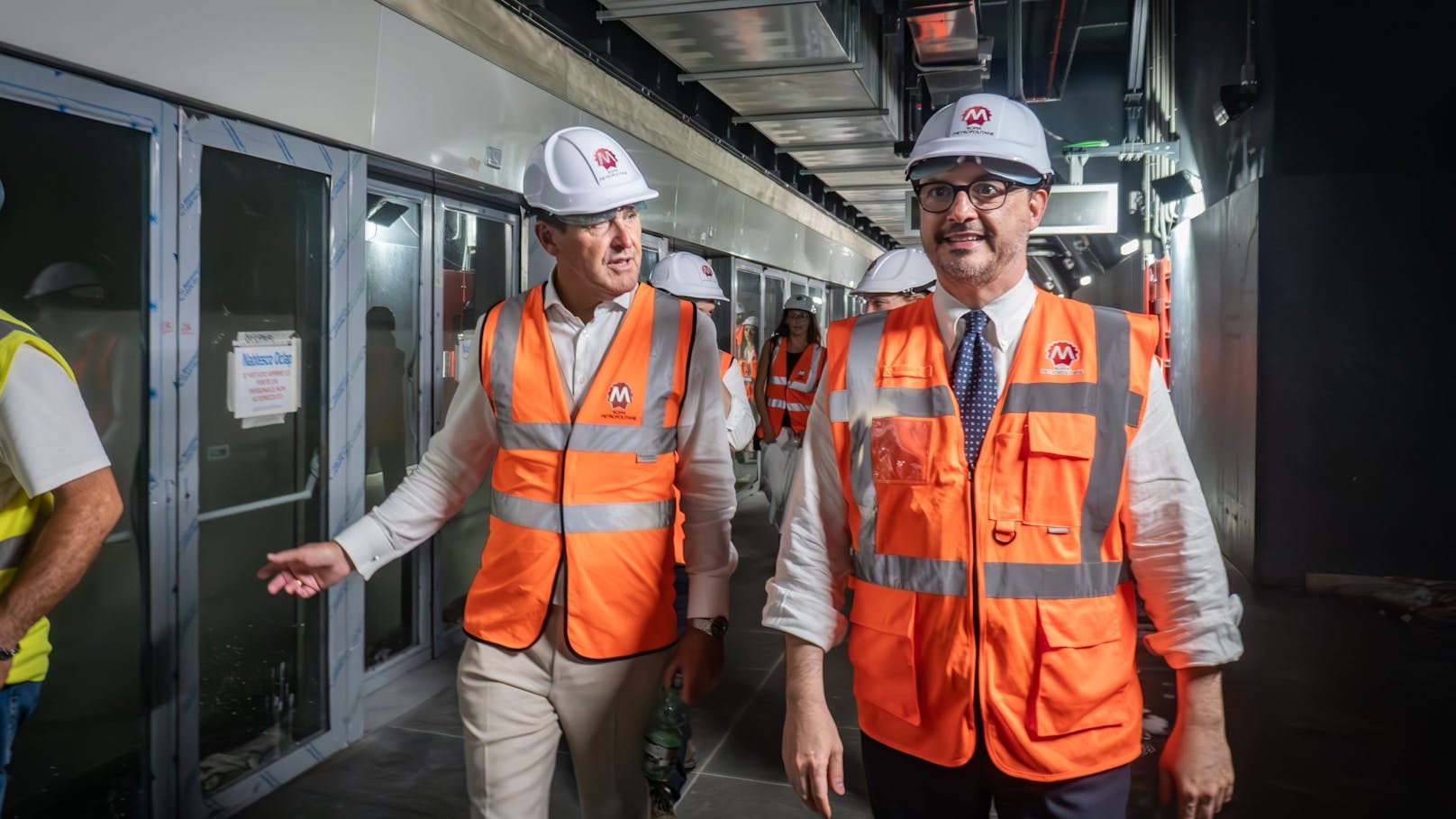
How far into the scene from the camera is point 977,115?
5.81 feet

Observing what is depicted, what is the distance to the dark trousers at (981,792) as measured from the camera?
5.26ft

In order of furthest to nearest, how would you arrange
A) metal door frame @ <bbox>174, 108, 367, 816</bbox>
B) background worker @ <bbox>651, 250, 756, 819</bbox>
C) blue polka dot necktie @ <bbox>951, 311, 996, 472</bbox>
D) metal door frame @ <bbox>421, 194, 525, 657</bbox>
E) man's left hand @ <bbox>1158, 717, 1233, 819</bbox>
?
background worker @ <bbox>651, 250, 756, 819</bbox> < metal door frame @ <bbox>421, 194, 525, 657</bbox> < metal door frame @ <bbox>174, 108, 367, 816</bbox> < blue polka dot necktie @ <bbox>951, 311, 996, 472</bbox> < man's left hand @ <bbox>1158, 717, 1233, 819</bbox>

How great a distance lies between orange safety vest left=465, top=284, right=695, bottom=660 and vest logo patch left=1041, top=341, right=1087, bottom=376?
84 cm

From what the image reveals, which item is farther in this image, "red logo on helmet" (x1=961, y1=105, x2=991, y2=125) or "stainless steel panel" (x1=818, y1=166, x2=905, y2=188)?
"stainless steel panel" (x1=818, y1=166, x2=905, y2=188)

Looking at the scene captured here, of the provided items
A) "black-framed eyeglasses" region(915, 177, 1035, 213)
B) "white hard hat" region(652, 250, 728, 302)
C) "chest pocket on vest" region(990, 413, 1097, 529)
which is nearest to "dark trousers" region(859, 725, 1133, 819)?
"chest pocket on vest" region(990, 413, 1097, 529)

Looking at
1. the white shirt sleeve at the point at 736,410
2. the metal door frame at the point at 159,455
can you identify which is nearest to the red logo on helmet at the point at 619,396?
the metal door frame at the point at 159,455

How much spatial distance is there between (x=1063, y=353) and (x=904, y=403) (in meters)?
0.28

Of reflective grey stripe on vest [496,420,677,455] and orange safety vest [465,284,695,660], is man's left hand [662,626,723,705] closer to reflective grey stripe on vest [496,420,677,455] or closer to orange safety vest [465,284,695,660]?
orange safety vest [465,284,695,660]

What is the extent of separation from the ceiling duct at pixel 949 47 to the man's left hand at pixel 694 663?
534cm

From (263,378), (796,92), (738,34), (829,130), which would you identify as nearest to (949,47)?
(796,92)

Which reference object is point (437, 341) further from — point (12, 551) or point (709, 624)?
point (709, 624)

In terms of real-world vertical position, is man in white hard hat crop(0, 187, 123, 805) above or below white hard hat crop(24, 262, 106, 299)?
below

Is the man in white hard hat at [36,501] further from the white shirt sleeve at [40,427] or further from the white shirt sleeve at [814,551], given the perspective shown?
the white shirt sleeve at [814,551]

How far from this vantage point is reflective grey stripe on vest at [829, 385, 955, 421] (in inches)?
67.9
